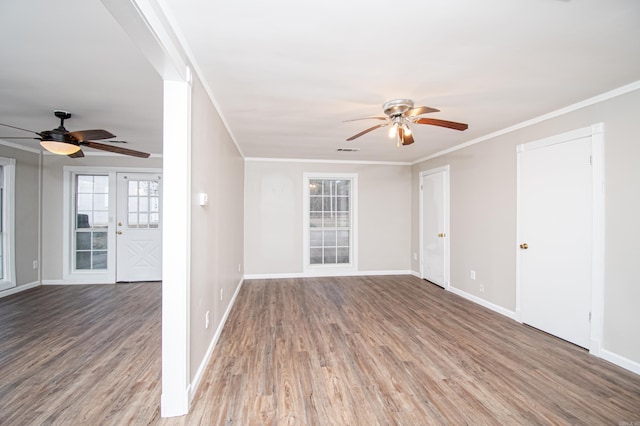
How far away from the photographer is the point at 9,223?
14.4 feet

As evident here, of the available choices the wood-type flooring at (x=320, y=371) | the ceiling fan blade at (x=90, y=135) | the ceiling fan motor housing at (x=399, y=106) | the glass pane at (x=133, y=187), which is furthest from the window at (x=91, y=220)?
the ceiling fan motor housing at (x=399, y=106)

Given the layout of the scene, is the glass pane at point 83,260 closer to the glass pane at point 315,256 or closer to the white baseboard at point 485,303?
the glass pane at point 315,256

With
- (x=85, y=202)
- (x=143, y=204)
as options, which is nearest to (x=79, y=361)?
(x=143, y=204)

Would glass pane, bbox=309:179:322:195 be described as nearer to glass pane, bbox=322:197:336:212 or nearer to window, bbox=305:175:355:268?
window, bbox=305:175:355:268

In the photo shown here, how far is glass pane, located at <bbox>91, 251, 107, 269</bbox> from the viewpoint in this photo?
16.7 ft

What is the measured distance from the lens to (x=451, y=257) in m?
4.62

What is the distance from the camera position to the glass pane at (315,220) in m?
5.71

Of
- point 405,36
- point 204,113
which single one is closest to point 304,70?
point 405,36

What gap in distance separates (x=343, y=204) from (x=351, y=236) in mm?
696

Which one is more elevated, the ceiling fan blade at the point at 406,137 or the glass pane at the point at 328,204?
the ceiling fan blade at the point at 406,137

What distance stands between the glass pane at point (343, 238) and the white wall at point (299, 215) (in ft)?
0.91

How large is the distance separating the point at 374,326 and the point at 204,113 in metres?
2.80

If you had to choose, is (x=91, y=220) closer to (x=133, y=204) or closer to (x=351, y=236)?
(x=133, y=204)

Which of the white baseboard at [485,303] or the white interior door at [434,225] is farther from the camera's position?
the white interior door at [434,225]
